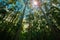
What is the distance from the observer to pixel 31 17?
23031mm

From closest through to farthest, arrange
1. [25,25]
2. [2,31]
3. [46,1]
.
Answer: [2,31], [46,1], [25,25]

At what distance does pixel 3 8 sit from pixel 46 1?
6634mm

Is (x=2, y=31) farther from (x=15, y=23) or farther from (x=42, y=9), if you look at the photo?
(x=42, y=9)

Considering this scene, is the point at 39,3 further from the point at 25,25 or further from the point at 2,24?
the point at 2,24

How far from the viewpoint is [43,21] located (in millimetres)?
21812

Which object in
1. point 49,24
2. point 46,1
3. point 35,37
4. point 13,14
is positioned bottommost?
point 35,37

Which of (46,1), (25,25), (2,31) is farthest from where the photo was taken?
(25,25)

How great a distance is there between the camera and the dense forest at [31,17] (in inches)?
796

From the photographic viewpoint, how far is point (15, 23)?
21.8 meters

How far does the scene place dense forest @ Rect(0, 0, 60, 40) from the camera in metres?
20.2

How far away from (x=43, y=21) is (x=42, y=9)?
6.34 ft

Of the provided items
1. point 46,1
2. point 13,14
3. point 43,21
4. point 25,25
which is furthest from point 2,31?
Answer: point 46,1

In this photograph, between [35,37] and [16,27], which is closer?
[16,27]

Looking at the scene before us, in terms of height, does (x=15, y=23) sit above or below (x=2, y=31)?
above
